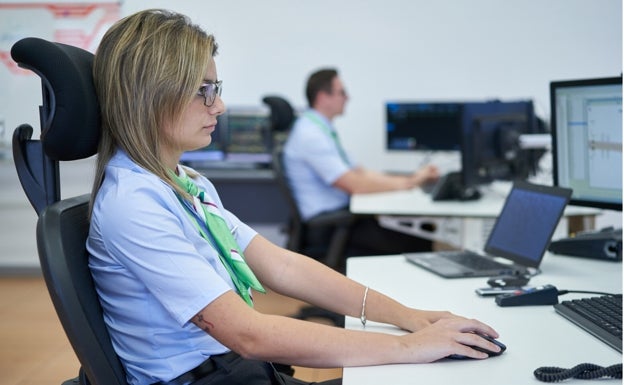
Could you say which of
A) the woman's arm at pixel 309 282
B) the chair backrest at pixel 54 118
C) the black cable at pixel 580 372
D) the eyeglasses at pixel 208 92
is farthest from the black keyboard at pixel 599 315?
the chair backrest at pixel 54 118

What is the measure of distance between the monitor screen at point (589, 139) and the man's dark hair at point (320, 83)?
7.14 feet

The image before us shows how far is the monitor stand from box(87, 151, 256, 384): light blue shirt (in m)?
2.30

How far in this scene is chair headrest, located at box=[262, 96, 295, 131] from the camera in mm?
3701

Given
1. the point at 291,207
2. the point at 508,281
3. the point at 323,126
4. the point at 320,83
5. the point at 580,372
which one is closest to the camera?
the point at 580,372

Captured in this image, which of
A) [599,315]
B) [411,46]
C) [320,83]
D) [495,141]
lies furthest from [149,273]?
[411,46]

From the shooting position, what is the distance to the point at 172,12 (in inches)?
49.8

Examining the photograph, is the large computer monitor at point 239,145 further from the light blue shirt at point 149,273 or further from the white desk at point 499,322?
the light blue shirt at point 149,273

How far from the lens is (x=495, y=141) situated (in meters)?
3.44

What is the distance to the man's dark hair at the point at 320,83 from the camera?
4.12 m

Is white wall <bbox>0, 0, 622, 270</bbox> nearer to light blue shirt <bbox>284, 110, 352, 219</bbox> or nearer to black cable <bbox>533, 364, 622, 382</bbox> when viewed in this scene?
light blue shirt <bbox>284, 110, 352, 219</bbox>

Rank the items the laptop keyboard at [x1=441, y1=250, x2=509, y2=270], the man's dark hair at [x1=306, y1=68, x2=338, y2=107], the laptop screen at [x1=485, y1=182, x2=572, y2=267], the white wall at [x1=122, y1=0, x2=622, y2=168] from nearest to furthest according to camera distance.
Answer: the laptop screen at [x1=485, y1=182, x2=572, y2=267]
the laptop keyboard at [x1=441, y1=250, x2=509, y2=270]
the man's dark hair at [x1=306, y1=68, x2=338, y2=107]
the white wall at [x1=122, y1=0, x2=622, y2=168]

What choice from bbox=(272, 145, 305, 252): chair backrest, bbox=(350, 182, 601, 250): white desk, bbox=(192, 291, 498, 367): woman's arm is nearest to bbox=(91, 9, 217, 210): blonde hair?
bbox=(192, 291, 498, 367): woman's arm

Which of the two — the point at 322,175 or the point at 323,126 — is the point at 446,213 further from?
the point at 323,126

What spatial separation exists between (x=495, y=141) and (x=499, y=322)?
7.18ft
